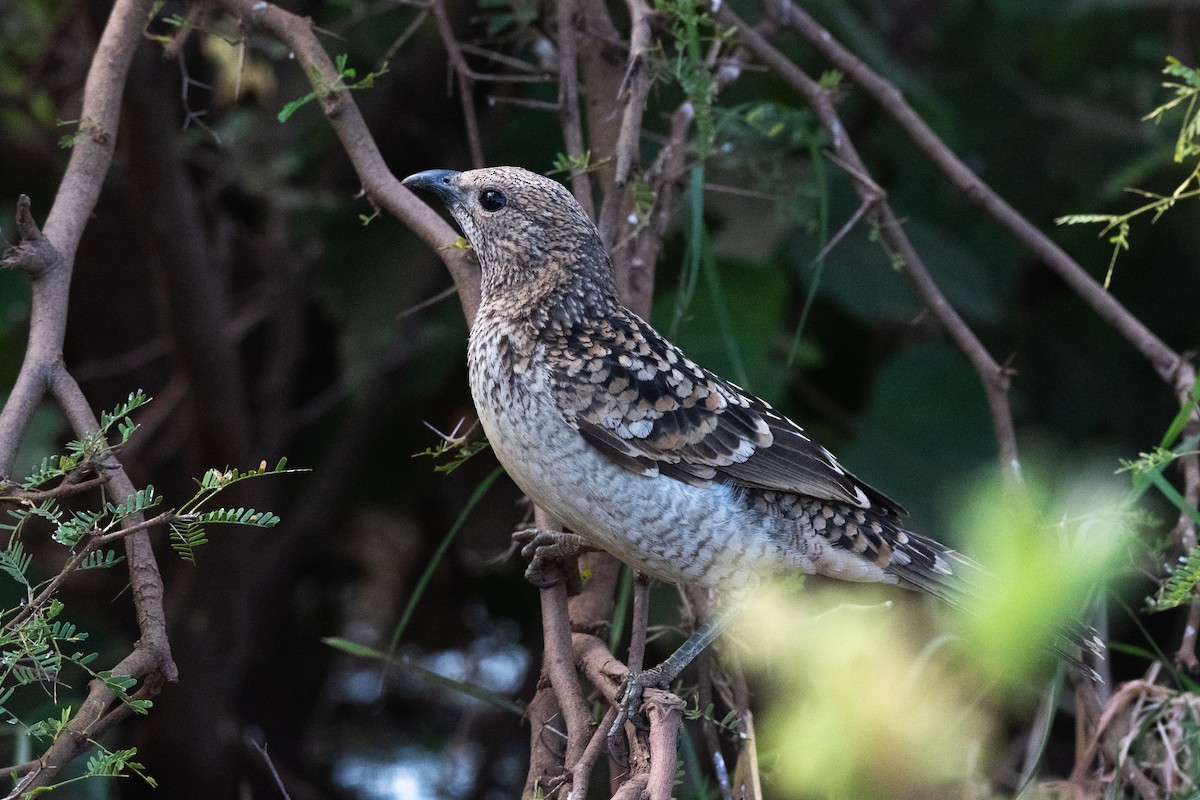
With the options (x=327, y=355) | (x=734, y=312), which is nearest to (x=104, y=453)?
(x=734, y=312)

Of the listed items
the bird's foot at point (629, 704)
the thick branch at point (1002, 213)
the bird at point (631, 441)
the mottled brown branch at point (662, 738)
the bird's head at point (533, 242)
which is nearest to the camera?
the mottled brown branch at point (662, 738)

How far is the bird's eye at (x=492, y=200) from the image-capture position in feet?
9.35

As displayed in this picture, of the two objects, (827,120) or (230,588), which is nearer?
(827,120)

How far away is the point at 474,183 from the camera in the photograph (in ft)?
9.49

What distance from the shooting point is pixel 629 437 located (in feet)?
8.50

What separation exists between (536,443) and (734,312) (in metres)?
1.73

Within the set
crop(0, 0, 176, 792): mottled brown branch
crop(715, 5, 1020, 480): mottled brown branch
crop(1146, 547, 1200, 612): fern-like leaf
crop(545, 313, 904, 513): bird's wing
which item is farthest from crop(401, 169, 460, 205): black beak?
crop(1146, 547, 1200, 612): fern-like leaf

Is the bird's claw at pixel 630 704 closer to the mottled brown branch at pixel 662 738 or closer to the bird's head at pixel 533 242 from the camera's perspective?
the mottled brown branch at pixel 662 738

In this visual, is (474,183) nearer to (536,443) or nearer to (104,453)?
(536,443)

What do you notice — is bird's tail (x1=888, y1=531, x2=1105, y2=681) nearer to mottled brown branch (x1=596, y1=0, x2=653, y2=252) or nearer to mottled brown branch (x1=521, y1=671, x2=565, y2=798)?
mottled brown branch (x1=521, y1=671, x2=565, y2=798)

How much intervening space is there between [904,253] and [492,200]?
1020 mm

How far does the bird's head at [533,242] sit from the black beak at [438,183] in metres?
0.07

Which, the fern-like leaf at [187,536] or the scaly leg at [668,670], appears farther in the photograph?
the scaly leg at [668,670]

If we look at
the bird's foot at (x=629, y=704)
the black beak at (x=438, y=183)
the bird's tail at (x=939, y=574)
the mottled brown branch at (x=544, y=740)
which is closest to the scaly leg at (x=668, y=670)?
the bird's foot at (x=629, y=704)
